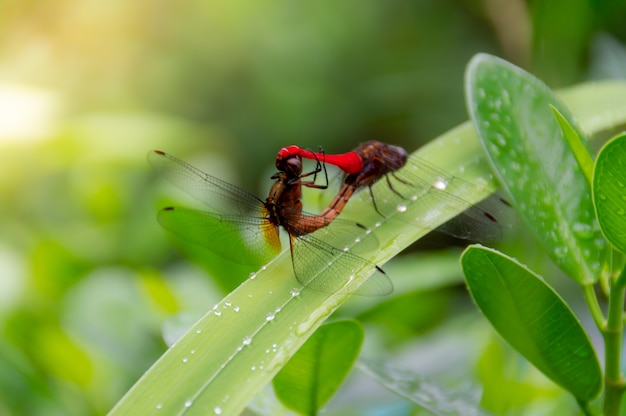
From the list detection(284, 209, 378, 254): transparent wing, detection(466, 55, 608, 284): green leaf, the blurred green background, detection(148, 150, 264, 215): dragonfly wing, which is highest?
detection(466, 55, 608, 284): green leaf

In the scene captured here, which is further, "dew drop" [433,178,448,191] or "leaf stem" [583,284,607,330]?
"dew drop" [433,178,448,191]

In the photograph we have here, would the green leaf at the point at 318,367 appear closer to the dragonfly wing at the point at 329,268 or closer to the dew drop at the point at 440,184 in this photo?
the dragonfly wing at the point at 329,268

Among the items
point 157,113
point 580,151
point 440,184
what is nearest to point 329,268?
point 440,184

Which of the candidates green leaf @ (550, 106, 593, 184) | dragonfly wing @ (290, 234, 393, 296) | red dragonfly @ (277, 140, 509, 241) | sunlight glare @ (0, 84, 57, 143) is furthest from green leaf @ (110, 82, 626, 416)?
sunlight glare @ (0, 84, 57, 143)

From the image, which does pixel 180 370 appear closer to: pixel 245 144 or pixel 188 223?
pixel 188 223

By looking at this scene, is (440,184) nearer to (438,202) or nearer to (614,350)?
(438,202)

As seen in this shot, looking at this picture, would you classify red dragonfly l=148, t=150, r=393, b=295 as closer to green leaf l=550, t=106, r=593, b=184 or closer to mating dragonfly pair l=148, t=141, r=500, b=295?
mating dragonfly pair l=148, t=141, r=500, b=295

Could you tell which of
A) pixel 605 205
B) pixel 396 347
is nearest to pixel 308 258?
pixel 605 205
